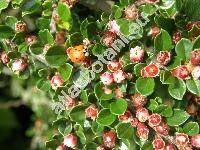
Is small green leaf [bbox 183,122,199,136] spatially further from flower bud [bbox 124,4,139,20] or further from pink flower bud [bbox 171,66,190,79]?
flower bud [bbox 124,4,139,20]

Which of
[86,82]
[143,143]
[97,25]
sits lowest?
[143,143]

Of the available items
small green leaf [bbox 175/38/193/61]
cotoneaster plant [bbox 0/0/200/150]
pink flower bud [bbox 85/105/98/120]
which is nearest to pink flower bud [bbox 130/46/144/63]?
cotoneaster plant [bbox 0/0/200/150]

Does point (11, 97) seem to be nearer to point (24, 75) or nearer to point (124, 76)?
point (24, 75)

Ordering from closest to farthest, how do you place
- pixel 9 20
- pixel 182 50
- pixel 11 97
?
pixel 182 50 < pixel 9 20 < pixel 11 97

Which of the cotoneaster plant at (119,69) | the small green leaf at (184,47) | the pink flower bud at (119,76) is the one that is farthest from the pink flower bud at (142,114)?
the small green leaf at (184,47)

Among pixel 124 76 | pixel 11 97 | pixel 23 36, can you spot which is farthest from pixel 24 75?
pixel 11 97

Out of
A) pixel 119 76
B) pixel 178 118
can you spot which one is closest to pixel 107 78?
pixel 119 76

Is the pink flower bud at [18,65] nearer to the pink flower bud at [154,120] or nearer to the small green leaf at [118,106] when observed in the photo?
the small green leaf at [118,106]
